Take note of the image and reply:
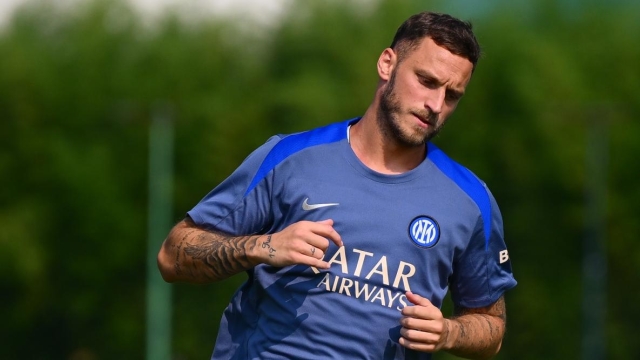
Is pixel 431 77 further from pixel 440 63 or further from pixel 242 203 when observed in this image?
pixel 242 203

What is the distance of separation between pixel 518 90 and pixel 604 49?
2.00 metres

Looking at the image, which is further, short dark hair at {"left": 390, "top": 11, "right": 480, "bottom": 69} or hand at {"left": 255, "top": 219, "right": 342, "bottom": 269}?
short dark hair at {"left": 390, "top": 11, "right": 480, "bottom": 69}

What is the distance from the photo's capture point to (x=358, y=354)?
430 centimetres

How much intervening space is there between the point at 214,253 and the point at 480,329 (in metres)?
1.10

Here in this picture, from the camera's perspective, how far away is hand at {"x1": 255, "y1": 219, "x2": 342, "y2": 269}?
3926mm

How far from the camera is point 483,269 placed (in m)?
4.60

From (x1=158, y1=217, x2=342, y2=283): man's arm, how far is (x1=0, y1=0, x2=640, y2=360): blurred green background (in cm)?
1868

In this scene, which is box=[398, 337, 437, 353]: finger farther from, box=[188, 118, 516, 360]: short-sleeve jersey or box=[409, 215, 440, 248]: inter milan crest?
box=[409, 215, 440, 248]: inter milan crest

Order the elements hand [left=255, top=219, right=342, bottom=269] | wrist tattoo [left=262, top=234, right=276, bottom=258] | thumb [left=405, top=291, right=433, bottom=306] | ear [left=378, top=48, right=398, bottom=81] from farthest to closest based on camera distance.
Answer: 1. ear [left=378, top=48, right=398, bottom=81]
2. thumb [left=405, top=291, right=433, bottom=306]
3. wrist tattoo [left=262, top=234, right=276, bottom=258]
4. hand [left=255, top=219, right=342, bottom=269]

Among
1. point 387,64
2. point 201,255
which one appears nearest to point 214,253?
point 201,255

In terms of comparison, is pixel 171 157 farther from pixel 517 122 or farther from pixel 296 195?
pixel 296 195

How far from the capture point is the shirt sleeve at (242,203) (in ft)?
14.5

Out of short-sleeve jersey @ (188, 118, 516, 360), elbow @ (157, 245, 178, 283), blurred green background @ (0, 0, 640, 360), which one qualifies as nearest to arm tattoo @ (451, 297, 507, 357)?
short-sleeve jersey @ (188, 118, 516, 360)

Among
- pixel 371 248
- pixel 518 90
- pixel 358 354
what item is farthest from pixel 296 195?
pixel 518 90
